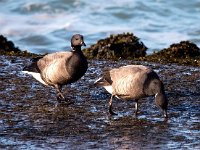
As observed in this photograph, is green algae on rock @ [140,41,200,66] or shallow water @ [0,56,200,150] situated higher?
green algae on rock @ [140,41,200,66]

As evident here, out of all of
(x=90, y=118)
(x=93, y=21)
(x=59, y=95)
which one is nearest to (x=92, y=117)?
(x=90, y=118)

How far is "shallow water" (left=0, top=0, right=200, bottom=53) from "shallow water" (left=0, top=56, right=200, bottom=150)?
11954mm

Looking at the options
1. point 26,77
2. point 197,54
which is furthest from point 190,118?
point 197,54

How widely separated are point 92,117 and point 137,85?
0.93 m

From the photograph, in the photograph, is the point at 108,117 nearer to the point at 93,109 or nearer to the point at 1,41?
the point at 93,109

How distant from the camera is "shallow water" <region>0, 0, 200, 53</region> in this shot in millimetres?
27969

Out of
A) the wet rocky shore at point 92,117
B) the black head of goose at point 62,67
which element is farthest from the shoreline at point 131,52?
the black head of goose at point 62,67

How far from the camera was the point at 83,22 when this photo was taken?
103 feet

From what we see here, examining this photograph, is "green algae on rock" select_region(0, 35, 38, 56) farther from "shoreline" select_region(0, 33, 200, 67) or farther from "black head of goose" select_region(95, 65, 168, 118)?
"black head of goose" select_region(95, 65, 168, 118)

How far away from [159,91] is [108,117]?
98 centimetres

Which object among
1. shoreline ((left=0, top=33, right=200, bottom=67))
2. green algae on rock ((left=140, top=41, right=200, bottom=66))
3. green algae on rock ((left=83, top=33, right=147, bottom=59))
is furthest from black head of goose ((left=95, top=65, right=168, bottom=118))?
green algae on rock ((left=83, top=33, right=147, bottom=59))

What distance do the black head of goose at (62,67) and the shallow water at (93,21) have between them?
1270 cm

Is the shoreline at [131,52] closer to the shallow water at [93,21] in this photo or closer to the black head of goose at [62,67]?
the black head of goose at [62,67]

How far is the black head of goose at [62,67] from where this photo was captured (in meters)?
12.5
